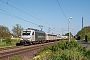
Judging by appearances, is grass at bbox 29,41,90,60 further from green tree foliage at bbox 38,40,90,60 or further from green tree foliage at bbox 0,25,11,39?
green tree foliage at bbox 0,25,11,39

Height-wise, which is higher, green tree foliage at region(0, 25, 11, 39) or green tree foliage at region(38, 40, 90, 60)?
green tree foliage at region(0, 25, 11, 39)

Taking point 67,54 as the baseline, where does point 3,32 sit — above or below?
above

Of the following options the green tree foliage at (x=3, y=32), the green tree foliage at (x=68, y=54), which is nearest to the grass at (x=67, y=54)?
the green tree foliage at (x=68, y=54)

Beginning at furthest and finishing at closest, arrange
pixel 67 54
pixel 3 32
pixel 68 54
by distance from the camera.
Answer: pixel 3 32 → pixel 67 54 → pixel 68 54

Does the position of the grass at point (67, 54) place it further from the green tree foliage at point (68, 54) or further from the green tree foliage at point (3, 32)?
the green tree foliage at point (3, 32)

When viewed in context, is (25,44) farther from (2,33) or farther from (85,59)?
(2,33)

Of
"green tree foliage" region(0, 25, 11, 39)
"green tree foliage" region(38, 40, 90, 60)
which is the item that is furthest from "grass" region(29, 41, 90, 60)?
"green tree foliage" region(0, 25, 11, 39)

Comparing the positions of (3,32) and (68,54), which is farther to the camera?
(3,32)

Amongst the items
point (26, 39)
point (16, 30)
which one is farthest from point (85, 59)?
point (16, 30)

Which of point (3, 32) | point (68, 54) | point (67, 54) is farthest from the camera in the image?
point (3, 32)

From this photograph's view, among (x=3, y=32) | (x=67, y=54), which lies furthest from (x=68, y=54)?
(x=3, y=32)

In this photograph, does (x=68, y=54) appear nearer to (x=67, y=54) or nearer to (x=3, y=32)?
(x=67, y=54)

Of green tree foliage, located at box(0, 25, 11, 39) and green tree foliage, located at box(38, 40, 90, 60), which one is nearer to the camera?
green tree foliage, located at box(38, 40, 90, 60)

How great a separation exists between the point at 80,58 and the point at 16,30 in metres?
105
